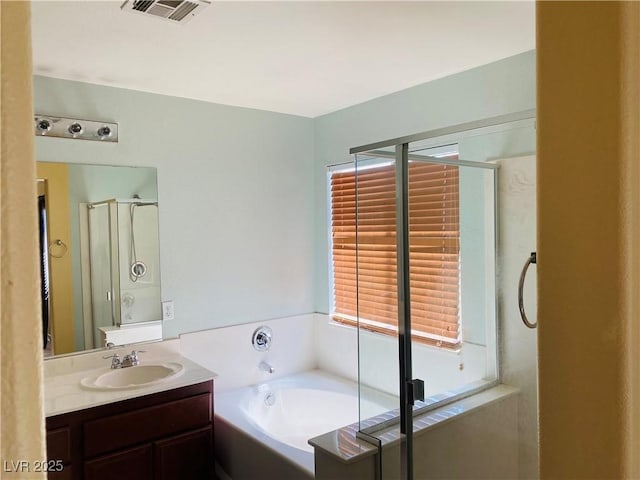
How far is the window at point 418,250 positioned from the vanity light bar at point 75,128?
150 cm

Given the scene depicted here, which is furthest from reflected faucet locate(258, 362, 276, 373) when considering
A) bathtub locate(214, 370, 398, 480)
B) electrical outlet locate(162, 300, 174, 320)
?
electrical outlet locate(162, 300, 174, 320)

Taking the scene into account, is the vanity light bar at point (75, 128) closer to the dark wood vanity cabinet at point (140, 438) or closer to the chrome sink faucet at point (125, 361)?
the chrome sink faucet at point (125, 361)

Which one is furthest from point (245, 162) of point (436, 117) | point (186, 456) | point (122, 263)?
point (186, 456)

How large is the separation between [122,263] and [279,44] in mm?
1583

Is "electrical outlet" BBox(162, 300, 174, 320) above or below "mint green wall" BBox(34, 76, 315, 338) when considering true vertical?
below

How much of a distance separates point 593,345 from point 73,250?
2.72 meters

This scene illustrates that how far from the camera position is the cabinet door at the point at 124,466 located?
2256 mm

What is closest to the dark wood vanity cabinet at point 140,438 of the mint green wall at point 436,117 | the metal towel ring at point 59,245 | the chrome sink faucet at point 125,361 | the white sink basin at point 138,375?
the white sink basin at point 138,375

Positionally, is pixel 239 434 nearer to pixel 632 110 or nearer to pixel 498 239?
pixel 498 239

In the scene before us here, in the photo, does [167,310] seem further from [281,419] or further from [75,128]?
[75,128]

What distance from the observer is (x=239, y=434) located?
8.73 ft

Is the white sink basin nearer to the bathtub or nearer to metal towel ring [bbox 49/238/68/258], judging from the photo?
the bathtub

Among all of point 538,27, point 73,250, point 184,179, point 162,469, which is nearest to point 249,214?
→ point 184,179

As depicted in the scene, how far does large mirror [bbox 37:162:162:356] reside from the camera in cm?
258
